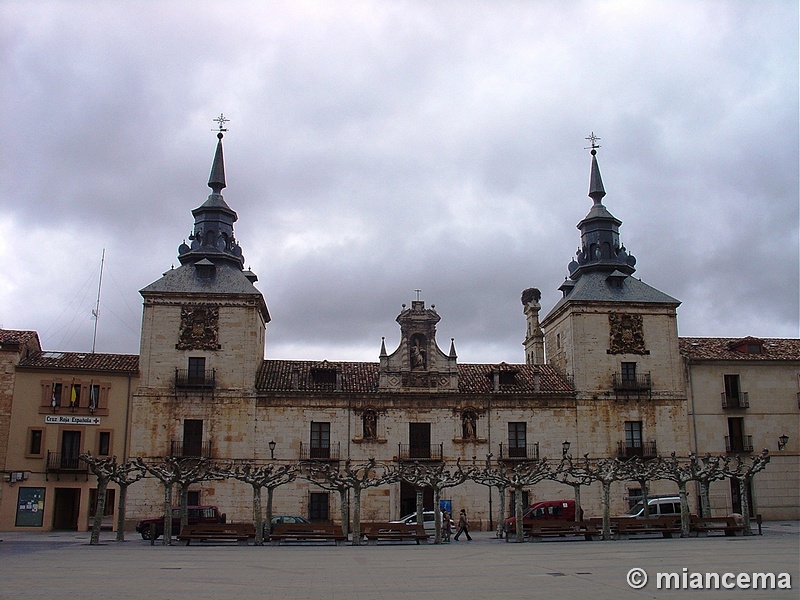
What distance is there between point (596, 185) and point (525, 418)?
15980mm

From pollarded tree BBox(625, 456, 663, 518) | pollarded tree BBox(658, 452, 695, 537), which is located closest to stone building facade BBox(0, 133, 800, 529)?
pollarded tree BBox(625, 456, 663, 518)

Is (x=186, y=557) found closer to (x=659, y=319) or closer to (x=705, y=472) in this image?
(x=705, y=472)

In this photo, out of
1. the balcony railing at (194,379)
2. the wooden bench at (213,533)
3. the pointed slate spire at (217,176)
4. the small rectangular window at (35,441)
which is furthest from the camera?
the pointed slate spire at (217,176)

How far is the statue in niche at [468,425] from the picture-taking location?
134 feet

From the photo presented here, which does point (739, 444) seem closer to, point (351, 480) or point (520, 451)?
point (520, 451)

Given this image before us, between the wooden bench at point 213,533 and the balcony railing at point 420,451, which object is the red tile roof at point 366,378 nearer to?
the balcony railing at point 420,451

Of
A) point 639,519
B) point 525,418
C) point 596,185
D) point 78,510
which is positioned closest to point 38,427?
point 78,510

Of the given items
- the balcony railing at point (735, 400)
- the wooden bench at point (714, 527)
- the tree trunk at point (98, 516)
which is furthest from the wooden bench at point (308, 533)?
the balcony railing at point (735, 400)

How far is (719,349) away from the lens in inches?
1732

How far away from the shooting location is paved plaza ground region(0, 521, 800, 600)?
14875 millimetres

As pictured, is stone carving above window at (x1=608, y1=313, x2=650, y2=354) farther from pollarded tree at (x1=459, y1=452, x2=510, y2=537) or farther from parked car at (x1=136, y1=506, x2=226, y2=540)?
parked car at (x1=136, y1=506, x2=226, y2=540)

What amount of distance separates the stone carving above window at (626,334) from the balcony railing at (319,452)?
51.5ft

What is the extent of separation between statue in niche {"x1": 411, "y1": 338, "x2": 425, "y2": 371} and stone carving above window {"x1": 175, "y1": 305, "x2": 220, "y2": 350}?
10.2m

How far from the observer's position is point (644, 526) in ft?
101
